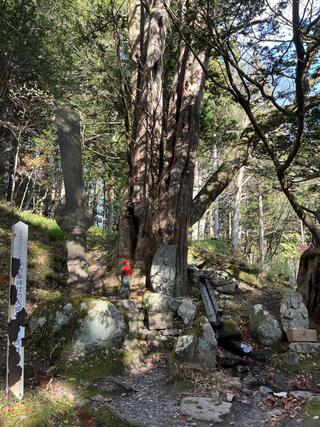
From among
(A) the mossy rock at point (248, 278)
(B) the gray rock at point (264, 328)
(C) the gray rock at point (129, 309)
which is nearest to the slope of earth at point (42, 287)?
(C) the gray rock at point (129, 309)

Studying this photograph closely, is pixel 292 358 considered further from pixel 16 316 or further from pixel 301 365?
pixel 16 316

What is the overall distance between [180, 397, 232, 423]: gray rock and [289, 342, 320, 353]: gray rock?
193 centimetres

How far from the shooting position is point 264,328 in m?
6.15

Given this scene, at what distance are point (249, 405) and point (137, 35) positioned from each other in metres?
8.33

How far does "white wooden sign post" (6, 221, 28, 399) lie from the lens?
143 inches

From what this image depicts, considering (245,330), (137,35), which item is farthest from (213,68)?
(245,330)

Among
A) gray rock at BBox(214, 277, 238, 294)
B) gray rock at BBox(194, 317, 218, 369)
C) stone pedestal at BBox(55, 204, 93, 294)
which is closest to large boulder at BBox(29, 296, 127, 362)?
stone pedestal at BBox(55, 204, 93, 294)

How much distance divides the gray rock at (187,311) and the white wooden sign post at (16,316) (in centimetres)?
340

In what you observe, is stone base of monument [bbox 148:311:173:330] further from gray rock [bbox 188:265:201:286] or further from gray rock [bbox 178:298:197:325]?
gray rock [bbox 188:265:201:286]

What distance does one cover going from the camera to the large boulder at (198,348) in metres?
5.03

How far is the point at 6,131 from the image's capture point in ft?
52.5

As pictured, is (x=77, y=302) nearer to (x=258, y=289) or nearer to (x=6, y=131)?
(x=258, y=289)

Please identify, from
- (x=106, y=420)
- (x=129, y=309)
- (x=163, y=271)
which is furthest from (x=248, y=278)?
(x=106, y=420)

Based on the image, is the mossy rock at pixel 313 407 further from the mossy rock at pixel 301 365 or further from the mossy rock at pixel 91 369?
the mossy rock at pixel 91 369
